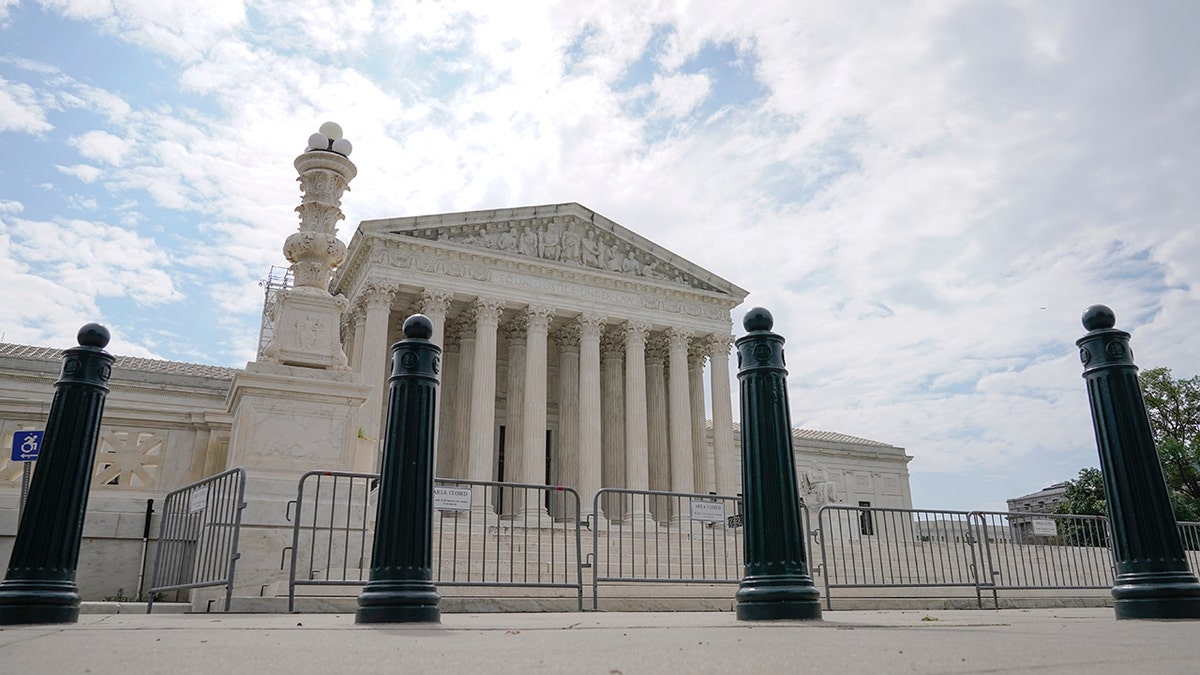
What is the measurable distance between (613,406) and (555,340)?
3700 millimetres

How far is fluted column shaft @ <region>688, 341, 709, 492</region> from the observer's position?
34.5 m

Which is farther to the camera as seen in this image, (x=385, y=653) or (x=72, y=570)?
(x=72, y=570)

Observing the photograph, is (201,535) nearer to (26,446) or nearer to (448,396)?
(26,446)

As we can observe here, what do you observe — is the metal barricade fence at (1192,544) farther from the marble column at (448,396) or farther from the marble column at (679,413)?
the marble column at (448,396)

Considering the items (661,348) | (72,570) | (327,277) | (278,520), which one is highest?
(661,348)

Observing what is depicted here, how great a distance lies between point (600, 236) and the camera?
34.7 meters

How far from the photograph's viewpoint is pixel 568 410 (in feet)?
111

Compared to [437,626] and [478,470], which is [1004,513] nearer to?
[437,626]

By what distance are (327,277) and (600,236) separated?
24.2 meters

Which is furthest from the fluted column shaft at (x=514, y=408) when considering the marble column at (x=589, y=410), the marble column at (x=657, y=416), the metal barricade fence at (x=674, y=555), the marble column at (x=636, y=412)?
the metal barricade fence at (x=674, y=555)

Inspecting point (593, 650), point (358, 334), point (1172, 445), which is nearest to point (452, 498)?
point (593, 650)

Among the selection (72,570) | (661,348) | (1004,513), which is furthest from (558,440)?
(72,570)

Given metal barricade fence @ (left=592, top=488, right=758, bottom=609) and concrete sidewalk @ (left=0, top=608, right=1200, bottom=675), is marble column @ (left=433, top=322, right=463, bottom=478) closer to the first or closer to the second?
metal barricade fence @ (left=592, top=488, right=758, bottom=609)

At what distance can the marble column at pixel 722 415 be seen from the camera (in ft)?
112
